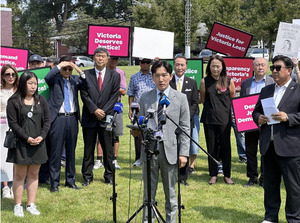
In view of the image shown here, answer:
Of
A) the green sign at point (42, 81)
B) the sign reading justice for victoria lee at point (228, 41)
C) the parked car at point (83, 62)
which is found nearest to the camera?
the green sign at point (42, 81)

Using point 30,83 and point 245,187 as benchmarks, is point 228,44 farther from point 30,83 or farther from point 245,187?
point 30,83

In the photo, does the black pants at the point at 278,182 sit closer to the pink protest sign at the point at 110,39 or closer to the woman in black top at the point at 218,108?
the woman in black top at the point at 218,108

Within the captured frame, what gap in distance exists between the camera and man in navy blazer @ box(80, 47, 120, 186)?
768 cm

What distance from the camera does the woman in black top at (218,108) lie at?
25.3 ft

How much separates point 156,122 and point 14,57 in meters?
3.93

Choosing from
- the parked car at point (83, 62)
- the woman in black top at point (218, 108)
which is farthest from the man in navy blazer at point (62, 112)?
the parked car at point (83, 62)

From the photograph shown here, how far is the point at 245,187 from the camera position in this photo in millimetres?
7691

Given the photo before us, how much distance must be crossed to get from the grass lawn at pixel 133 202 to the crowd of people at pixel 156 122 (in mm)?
202

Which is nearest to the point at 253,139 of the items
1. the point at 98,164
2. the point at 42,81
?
the point at 98,164

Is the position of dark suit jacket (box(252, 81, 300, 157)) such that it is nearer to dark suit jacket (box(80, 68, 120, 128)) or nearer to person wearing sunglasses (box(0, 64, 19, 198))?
dark suit jacket (box(80, 68, 120, 128))

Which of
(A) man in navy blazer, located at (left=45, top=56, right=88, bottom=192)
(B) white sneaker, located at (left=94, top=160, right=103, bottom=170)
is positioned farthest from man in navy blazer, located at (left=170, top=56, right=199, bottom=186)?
(B) white sneaker, located at (left=94, top=160, right=103, bottom=170)

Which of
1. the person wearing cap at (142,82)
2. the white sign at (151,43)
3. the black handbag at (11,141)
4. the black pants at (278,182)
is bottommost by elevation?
the black pants at (278,182)

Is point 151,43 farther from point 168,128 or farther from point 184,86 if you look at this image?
point 168,128

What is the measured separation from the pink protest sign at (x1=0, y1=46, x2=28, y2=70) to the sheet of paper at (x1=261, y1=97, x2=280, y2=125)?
177 inches
